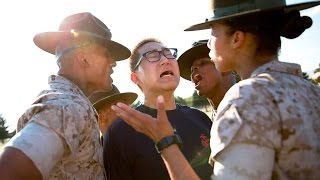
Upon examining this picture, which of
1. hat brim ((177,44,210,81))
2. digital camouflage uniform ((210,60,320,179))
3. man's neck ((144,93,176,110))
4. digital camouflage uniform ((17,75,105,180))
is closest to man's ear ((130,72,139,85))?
man's neck ((144,93,176,110))

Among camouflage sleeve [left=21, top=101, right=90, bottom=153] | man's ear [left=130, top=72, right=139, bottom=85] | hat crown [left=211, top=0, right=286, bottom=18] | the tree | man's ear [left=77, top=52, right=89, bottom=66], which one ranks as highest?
hat crown [left=211, top=0, right=286, bottom=18]

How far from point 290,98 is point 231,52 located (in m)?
0.63

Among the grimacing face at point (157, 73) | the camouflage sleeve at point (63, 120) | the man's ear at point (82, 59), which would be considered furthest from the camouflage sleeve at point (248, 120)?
the grimacing face at point (157, 73)

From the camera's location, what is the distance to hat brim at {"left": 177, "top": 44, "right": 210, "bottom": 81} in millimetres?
5693

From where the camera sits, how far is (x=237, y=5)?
2.61m

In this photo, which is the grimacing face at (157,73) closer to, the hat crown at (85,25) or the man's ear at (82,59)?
the hat crown at (85,25)

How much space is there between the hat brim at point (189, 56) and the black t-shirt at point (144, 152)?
1416 millimetres

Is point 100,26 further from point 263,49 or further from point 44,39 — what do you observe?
point 263,49

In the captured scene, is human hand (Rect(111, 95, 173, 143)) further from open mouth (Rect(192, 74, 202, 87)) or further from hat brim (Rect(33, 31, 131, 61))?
open mouth (Rect(192, 74, 202, 87))

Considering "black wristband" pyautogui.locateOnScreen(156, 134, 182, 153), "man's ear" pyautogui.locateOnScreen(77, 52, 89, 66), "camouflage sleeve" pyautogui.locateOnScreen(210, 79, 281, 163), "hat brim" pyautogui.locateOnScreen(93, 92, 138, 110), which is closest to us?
"camouflage sleeve" pyautogui.locateOnScreen(210, 79, 281, 163)

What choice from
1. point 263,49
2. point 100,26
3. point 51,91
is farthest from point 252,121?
point 100,26

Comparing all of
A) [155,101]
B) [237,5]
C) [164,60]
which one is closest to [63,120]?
[237,5]

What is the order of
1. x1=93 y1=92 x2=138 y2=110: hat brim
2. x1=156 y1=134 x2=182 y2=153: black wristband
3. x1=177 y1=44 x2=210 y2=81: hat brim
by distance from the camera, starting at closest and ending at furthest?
x1=156 y1=134 x2=182 y2=153: black wristband
x1=177 y1=44 x2=210 y2=81: hat brim
x1=93 y1=92 x2=138 y2=110: hat brim

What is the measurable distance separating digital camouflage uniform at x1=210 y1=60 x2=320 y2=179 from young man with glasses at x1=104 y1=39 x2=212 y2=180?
146cm
